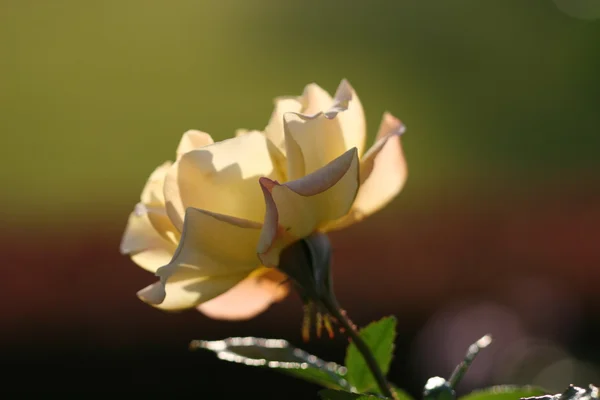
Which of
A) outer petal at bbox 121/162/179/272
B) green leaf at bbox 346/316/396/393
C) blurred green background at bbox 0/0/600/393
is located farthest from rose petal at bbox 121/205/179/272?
blurred green background at bbox 0/0/600/393

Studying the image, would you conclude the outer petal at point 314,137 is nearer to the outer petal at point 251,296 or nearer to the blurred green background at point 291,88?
the outer petal at point 251,296

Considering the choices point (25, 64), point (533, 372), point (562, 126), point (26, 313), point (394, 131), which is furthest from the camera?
point (25, 64)

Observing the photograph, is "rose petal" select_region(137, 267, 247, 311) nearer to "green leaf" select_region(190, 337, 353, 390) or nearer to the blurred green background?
"green leaf" select_region(190, 337, 353, 390)

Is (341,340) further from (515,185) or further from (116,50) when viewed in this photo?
(116,50)

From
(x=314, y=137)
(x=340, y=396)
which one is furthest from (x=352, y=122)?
(x=340, y=396)

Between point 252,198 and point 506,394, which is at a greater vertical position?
point 252,198

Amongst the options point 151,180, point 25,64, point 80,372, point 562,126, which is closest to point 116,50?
point 25,64

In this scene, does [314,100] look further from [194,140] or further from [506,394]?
[506,394]
